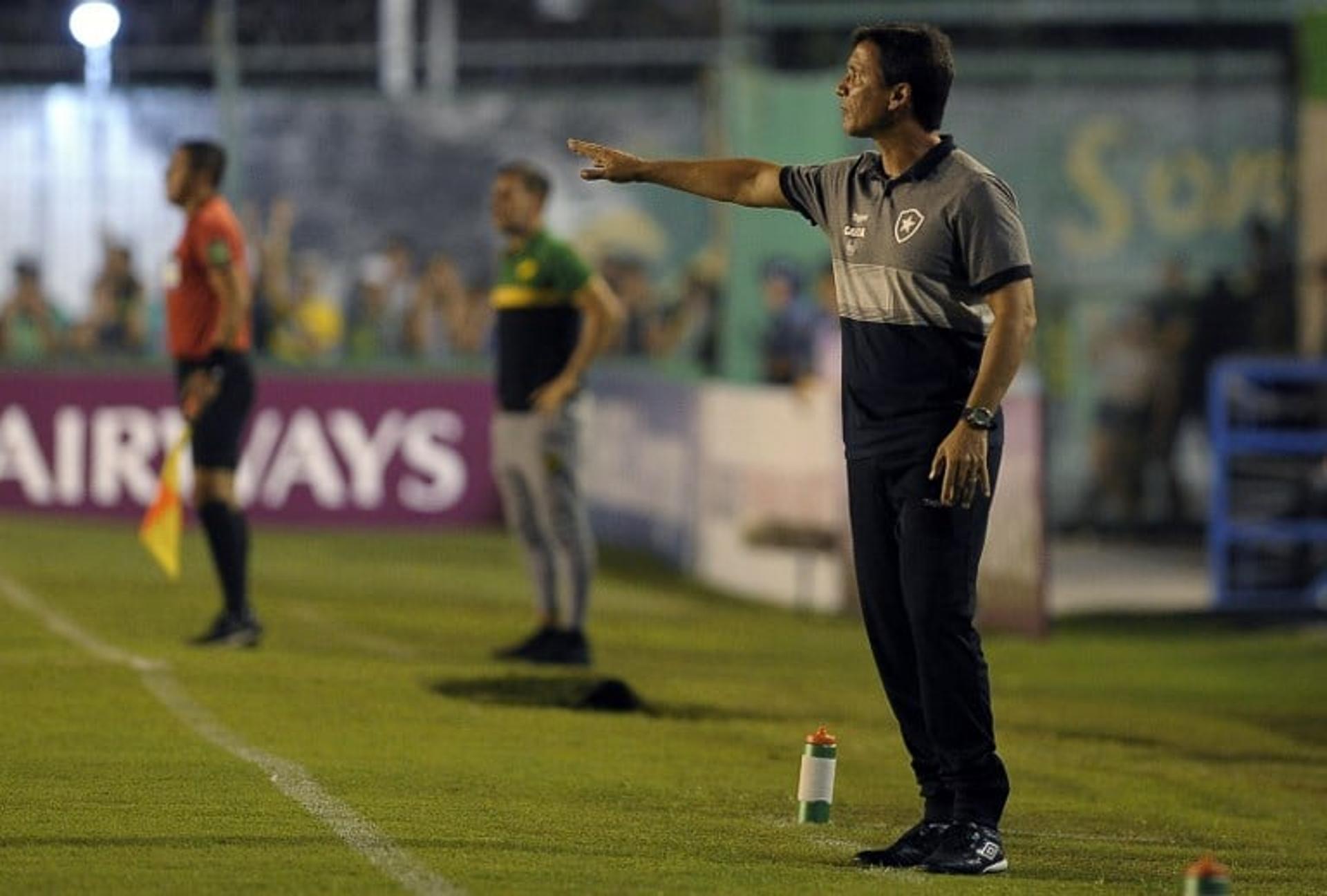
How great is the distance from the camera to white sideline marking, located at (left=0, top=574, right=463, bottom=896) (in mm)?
7491

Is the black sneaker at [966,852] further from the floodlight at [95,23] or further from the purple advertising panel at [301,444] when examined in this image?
the floodlight at [95,23]

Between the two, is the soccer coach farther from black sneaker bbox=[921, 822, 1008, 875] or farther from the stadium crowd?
the stadium crowd

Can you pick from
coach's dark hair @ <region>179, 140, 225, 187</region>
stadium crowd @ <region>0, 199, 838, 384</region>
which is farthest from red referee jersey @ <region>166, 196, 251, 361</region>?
stadium crowd @ <region>0, 199, 838, 384</region>

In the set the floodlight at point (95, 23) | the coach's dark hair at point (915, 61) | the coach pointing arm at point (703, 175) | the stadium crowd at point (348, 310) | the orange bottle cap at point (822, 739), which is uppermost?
the floodlight at point (95, 23)

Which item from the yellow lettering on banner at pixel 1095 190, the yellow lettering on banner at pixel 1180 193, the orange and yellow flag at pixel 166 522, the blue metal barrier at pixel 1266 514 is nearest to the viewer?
the orange and yellow flag at pixel 166 522

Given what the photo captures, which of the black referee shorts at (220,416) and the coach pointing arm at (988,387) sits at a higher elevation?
the coach pointing arm at (988,387)

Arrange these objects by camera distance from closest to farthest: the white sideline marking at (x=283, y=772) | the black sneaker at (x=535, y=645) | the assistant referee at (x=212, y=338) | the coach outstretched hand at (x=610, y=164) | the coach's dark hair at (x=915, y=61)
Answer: the white sideline marking at (x=283, y=772) → the coach's dark hair at (x=915, y=61) → the coach outstretched hand at (x=610, y=164) → the assistant referee at (x=212, y=338) → the black sneaker at (x=535, y=645)

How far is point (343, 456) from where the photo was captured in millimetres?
22812

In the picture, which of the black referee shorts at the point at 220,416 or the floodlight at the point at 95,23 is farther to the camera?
the floodlight at the point at 95,23

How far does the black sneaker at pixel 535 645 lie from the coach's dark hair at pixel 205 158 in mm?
2416

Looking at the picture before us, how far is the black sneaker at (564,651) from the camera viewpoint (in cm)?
1334

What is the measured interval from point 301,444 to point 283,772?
13.6 metres

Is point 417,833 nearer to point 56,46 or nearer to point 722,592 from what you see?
point 722,592

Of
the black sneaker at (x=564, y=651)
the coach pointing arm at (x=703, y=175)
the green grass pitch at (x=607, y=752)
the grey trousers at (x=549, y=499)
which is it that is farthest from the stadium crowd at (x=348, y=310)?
the coach pointing arm at (x=703, y=175)
